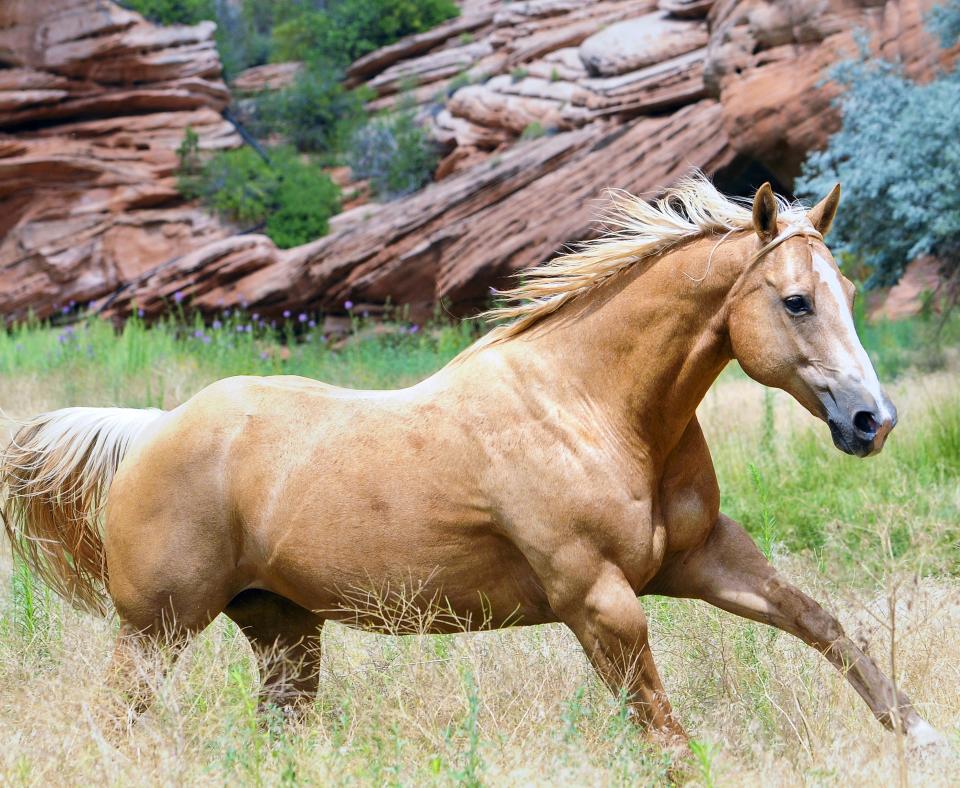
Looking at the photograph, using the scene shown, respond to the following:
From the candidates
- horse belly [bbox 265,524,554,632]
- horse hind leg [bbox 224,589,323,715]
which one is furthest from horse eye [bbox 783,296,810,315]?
horse hind leg [bbox 224,589,323,715]

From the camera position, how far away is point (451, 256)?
47.5 feet

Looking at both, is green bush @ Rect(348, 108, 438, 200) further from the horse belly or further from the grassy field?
the horse belly

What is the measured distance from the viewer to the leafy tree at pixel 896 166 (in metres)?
9.40

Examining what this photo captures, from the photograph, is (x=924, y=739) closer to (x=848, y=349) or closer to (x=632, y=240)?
(x=848, y=349)

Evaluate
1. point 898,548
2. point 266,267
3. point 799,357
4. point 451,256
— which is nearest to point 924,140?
point 898,548

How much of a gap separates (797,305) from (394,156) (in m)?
14.6

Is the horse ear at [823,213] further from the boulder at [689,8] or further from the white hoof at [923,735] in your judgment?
the boulder at [689,8]

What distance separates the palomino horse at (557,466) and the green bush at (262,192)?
514 inches

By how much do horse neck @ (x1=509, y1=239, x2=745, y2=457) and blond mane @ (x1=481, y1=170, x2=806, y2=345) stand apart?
5 cm

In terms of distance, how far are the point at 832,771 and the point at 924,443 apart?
3.88 meters

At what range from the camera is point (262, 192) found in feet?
55.1

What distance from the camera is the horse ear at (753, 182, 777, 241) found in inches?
120

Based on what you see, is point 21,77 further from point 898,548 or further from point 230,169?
point 898,548

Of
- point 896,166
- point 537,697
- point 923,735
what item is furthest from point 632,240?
point 896,166
